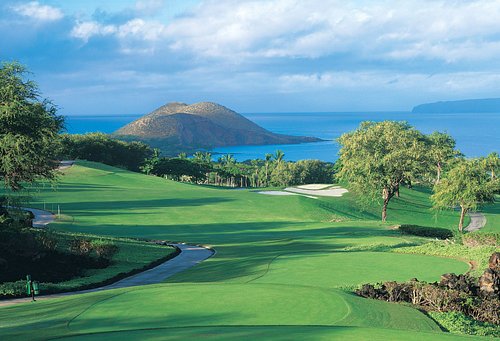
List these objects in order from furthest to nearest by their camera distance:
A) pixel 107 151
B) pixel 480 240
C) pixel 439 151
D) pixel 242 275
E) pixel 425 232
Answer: pixel 107 151 < pixel 439 151 < pixel 425 232 < pixel 480 240 < pixel 242 275

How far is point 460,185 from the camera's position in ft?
179

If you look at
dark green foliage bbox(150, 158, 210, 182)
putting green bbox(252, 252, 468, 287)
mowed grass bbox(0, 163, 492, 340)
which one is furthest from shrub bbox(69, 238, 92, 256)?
dark green foliage bbox(150, 158, 210, 182)

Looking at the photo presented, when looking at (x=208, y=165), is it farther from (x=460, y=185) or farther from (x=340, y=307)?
(x=340, y=307)

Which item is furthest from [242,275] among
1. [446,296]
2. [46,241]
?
[46,241]

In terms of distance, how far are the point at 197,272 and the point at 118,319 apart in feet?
41.0

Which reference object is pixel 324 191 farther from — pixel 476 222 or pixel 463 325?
pixel 463 325

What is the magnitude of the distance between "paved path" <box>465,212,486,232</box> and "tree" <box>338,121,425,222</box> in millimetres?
9358

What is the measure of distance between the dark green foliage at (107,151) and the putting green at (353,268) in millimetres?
90292

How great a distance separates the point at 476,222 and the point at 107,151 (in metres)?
75.8

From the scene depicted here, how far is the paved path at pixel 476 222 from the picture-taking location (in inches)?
2568

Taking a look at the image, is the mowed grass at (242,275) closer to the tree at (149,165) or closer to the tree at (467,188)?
the tree at (467,188)

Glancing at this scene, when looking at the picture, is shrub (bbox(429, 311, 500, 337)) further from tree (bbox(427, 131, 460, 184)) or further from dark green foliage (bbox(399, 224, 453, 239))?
tree (bbox(427, 131, 460, 184))

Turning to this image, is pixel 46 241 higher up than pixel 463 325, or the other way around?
pixel 46 241

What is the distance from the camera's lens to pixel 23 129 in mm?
32000
